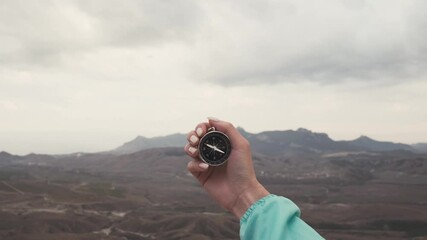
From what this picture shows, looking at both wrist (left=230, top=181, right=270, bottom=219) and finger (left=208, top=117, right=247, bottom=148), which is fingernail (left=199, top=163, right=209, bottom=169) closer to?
finger (left=208, top=117, right=247, bottom=148)

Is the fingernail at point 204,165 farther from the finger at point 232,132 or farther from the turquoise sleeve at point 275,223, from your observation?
the turquoise sleeve at point 275,223

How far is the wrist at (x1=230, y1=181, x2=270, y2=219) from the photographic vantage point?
4570 millimetres

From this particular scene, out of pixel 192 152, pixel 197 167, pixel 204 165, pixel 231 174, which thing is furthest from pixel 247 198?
pixel 192 152

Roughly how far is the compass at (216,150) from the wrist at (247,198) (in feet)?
1.76

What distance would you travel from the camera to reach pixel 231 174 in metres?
5.20

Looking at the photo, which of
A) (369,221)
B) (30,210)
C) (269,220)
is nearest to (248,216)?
(269,220)

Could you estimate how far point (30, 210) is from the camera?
6063 inches

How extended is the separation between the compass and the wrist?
21.1 inches

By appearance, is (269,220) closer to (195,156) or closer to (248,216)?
(248,216)

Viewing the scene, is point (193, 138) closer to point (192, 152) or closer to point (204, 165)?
point (192, 152)

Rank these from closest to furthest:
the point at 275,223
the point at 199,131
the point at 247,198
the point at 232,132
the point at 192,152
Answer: the point at 275,223 → the point at 247,198 → the point at 232,132 → the point at 192,152 → the point at 199,131

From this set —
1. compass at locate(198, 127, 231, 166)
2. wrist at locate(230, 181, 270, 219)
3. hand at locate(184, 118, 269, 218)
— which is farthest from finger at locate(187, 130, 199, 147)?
wrist at locate(230, 181, 270, 219)

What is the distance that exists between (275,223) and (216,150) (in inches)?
68.3

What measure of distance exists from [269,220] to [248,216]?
1.08 ft
